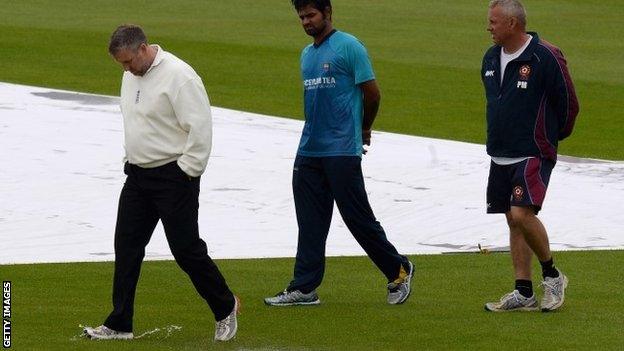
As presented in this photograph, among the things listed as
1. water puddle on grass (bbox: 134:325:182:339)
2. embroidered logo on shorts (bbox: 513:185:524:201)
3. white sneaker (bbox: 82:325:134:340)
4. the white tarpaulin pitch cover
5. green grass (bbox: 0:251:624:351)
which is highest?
embroidered logo on shorts (bbox: 513:185:524:201)

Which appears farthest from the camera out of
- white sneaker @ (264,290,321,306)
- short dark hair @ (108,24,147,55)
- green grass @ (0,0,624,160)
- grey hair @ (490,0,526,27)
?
green grass @ (0,0,624,160)

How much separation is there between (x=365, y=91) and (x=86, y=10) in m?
24.9

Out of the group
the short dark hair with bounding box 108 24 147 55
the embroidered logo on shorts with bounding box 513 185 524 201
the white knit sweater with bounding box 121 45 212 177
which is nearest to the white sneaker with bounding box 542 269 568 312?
the embroidered logo on shorts with bounding box 513 185 524 201

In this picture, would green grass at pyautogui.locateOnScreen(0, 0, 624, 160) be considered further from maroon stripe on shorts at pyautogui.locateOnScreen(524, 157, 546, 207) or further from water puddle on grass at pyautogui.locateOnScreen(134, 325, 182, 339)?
water puddle on grass at pyautogui.locateOnScreen(134, 325, 182, 339)

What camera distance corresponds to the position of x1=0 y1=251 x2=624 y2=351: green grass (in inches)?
358

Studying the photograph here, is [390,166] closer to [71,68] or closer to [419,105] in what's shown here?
[419,105]

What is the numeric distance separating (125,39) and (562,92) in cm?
272

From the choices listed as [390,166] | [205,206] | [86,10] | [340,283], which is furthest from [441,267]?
[86,10]

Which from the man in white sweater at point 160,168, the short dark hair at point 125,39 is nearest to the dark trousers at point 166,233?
the man in white sweater at point 160,168

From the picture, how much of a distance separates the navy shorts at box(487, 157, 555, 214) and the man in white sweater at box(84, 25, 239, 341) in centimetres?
192

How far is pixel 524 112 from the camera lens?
9.82 meters

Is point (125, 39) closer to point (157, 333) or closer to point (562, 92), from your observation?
point (157, 333)

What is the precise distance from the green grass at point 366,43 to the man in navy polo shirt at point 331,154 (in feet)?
26.4

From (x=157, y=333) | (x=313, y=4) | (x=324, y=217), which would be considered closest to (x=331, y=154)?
(x=324, y=217)
